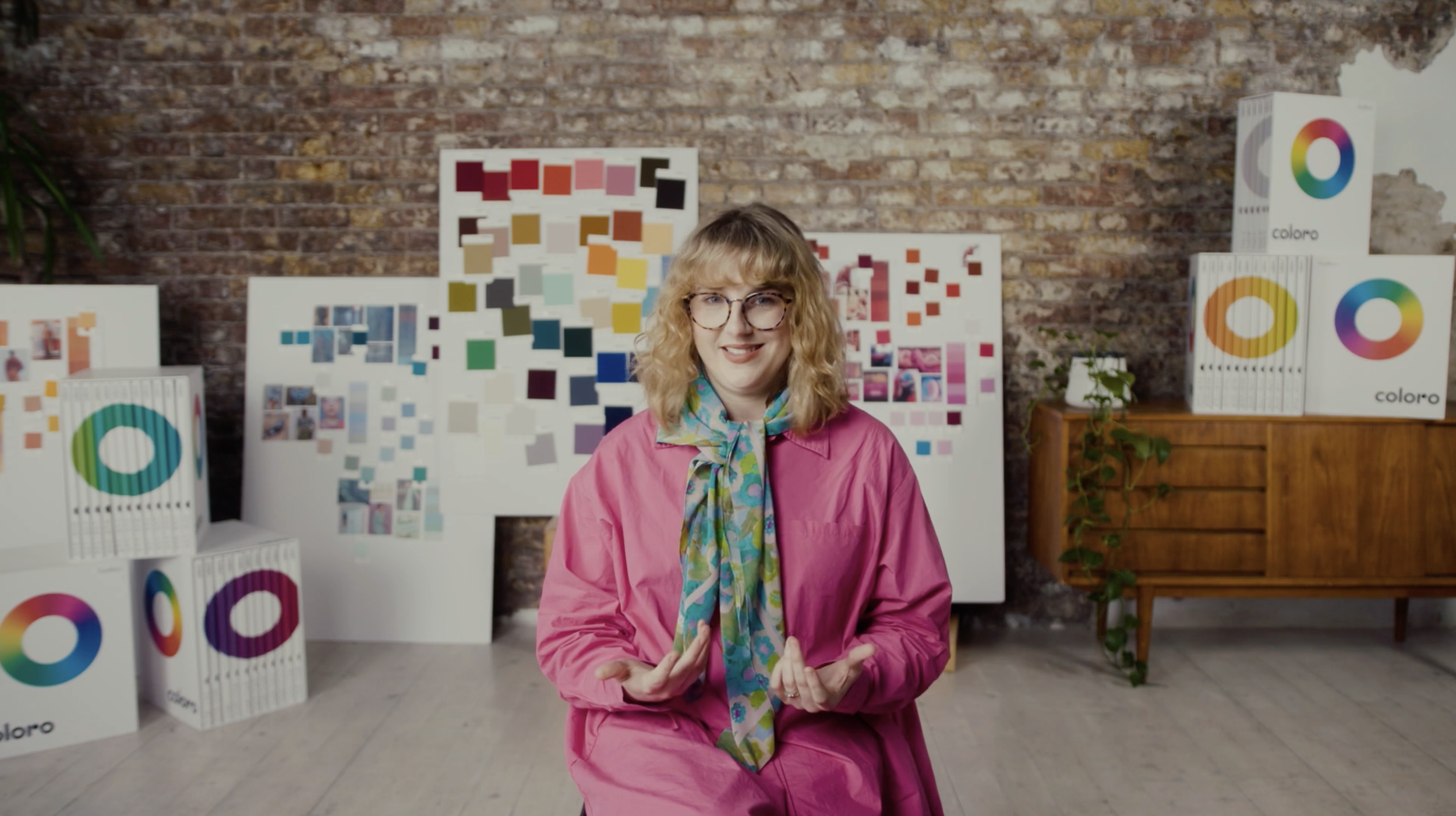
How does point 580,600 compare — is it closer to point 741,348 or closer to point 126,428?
point 741,348

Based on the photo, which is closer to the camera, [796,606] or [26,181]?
[796,606]

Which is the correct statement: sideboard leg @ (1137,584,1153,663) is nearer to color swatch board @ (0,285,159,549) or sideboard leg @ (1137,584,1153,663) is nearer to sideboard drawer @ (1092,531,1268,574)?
sideboard drawer @ (1092,531,1268,574)

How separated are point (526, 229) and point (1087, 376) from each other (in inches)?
72.8

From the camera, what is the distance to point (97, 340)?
3.35 metres

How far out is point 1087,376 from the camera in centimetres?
338

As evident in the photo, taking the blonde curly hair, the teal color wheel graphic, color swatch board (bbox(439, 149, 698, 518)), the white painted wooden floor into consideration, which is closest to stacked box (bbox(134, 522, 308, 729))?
the white painted wooden floor

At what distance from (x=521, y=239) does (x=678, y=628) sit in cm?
232

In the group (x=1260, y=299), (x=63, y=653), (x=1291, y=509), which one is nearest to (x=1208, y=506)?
(x=1291, y=509)

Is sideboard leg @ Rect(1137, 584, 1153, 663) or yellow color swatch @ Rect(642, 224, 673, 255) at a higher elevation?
yellow color swatch @ Rect(642, 224, 673, 255)

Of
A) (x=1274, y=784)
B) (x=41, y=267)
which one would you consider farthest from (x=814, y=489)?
(x=41, y=267)

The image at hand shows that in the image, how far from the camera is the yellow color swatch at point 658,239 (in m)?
3.63

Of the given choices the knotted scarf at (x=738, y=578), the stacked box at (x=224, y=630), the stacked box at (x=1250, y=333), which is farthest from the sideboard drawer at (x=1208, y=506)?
the stacked box at (x=224, y=630)

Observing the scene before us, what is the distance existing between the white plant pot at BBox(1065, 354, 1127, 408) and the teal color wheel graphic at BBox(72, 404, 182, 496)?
2585mm

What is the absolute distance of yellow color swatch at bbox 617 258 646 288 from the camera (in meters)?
3.64
